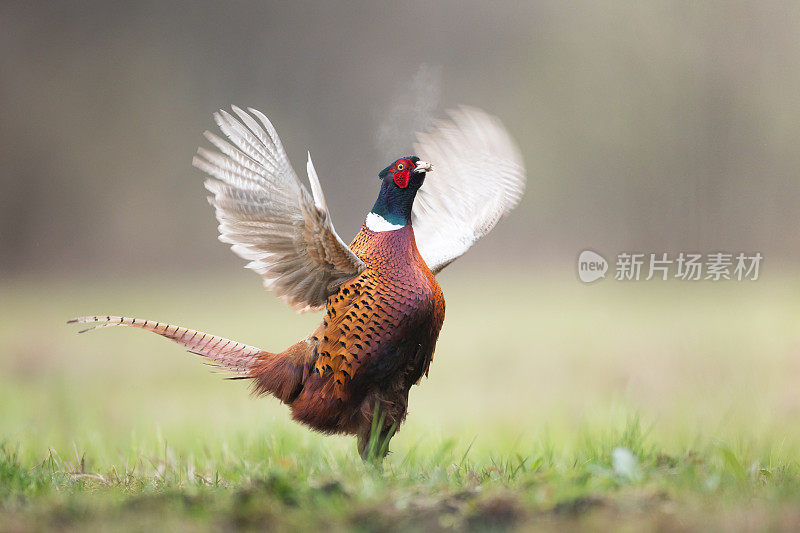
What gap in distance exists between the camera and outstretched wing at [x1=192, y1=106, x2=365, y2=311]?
3012mm

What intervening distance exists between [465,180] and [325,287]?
111 centimetres

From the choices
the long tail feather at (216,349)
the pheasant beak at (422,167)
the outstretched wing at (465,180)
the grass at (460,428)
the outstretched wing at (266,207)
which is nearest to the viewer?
the grass at (460,428)

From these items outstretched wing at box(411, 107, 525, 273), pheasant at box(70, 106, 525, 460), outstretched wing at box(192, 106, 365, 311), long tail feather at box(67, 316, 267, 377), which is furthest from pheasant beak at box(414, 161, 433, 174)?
long tail feather at box(67, 316, 267, 377)

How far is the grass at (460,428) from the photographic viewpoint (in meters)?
2.14

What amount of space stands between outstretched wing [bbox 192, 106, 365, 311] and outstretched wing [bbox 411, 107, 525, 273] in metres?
0.86

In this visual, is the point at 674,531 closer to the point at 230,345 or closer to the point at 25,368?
the point at 230,345

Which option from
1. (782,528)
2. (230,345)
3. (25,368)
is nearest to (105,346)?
(25,368)

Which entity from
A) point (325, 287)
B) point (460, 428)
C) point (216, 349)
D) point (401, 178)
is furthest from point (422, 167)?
point (460, 428)

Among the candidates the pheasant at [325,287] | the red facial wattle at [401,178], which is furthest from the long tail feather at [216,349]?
the red facial wattle at [401,178]

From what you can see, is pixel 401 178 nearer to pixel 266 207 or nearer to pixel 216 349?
pixel 266 207

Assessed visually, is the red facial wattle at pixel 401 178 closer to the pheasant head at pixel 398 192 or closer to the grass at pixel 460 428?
the pheasant head at pixel 398 192

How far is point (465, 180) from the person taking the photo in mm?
4004

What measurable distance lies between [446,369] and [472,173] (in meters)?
3.73

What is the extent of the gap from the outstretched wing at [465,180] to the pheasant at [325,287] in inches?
26.2
